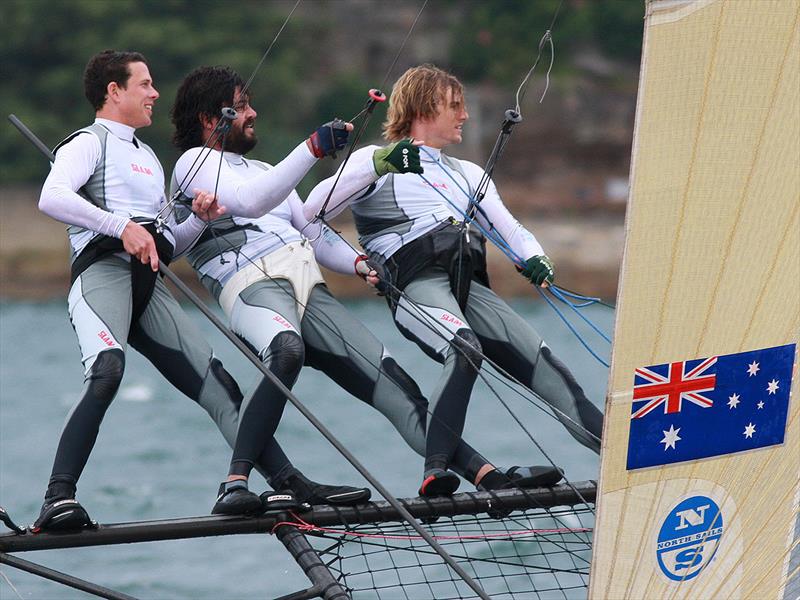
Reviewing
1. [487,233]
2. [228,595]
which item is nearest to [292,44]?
Result: [228,595]

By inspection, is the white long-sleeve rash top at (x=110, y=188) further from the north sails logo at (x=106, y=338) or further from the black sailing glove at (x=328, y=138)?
the black sailing glove at (x=328, y=138)

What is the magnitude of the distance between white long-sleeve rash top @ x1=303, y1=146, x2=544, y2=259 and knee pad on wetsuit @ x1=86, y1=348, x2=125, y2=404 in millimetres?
761

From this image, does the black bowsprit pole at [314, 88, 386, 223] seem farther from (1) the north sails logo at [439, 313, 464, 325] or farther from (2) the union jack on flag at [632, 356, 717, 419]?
(2) the union jack on flag at [632, 356, 717, 419]

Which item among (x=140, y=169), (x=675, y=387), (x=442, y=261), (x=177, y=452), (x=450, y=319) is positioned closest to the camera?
(x=675, y=387)

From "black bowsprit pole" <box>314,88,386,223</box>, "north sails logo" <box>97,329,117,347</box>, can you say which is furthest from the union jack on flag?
"north sails logo" <box>97,329,117,347</box>

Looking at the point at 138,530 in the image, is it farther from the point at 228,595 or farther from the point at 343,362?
the point at 228,595

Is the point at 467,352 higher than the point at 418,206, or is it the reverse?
the point at 418,206

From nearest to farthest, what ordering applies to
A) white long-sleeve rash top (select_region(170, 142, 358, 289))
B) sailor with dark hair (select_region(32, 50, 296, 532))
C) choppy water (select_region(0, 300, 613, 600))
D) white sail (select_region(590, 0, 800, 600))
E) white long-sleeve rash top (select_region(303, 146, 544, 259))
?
white sail (select_region(590, 0, 800, 600))
sailor with dark hair (select_region(32, 50, 296, 532))
white long-sleeve rash top (select_region(170, 142, 358, 289))
white long-sleeve rash top (select_region(303, 146, 544, 259))
choppy water (select_region(0, 300, 613, 600))

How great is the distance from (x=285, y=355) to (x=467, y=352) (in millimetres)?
507

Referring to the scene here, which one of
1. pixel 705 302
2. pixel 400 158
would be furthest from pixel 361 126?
pixel 705 302

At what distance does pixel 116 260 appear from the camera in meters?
3.89

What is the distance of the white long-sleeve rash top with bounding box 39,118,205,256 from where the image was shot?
3.69m

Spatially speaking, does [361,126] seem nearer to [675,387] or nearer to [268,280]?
[268,280]

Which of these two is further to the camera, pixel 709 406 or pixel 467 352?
pixel 467 352
